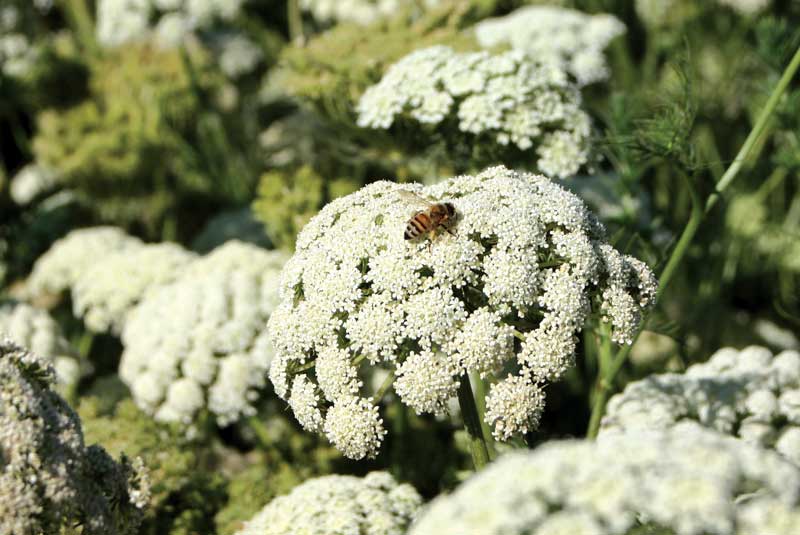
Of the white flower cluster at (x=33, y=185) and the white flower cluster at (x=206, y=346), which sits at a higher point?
the white flower cluster at (x=33, y=185)

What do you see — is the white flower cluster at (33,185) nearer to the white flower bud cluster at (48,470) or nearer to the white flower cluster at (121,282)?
the white flower cluster at (121,282)

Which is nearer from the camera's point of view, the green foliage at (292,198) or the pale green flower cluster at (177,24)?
the green foliage at (292,198)

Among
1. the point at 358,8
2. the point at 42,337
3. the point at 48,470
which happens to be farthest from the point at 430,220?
the point at 358,8

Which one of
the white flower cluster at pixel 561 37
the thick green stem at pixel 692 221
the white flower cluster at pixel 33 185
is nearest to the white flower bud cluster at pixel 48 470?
the thick green stem at pixel 692 221

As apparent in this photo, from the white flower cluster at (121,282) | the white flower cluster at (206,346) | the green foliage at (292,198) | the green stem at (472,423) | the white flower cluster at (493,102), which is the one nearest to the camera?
the green stem at (472,423)

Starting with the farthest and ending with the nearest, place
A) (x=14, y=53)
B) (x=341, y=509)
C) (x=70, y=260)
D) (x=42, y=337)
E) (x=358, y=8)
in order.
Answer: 1. (x=14, y=53)
2. (x=358, y=8)
3. (x=70, y=260)
4. (x=42, y=337)
5. (x=341, y=509)

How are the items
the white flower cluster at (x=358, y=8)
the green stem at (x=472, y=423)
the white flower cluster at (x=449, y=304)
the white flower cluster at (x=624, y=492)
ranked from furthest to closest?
1. the white flower cluster at (x=358, y=8)
2. the green stem at (x=472, y=423)
3. the white flower cluster at (x=449, y=304)
4. the white flower cluster at (x=624, y=492)

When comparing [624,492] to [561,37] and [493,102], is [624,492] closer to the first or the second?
[493,102]
